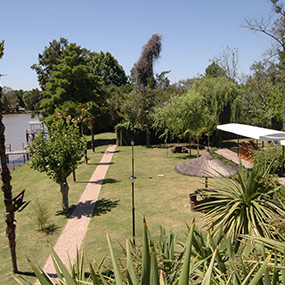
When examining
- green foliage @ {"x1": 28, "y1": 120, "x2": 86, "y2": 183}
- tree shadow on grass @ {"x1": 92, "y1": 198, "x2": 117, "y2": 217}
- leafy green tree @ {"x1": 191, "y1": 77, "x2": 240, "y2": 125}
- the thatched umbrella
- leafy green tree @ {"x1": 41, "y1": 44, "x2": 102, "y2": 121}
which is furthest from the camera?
leafy green tree @ {"x1": 41, "y1": 44, "x2": 102, "y2": 121}

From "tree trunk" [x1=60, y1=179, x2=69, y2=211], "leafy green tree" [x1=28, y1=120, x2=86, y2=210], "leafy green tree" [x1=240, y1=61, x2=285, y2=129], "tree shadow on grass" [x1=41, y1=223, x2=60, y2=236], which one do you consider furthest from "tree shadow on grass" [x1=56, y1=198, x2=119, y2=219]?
"leafy green tree" [x1=240, y1=61, x2=285, y2=129]

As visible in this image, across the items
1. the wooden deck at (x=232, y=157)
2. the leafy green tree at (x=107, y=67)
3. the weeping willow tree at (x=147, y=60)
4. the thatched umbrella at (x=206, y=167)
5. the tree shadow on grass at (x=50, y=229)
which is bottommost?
the tree shadow on grass at (x=50, y=229)

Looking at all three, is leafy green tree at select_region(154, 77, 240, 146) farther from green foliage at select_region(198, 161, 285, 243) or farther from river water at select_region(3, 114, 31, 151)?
river water at select_region(3, 114, 31, 151)

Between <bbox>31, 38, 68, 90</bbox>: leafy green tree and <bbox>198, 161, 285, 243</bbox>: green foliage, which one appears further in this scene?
<bbox>31, 38, 68, 90</bbox>: leafy green tree

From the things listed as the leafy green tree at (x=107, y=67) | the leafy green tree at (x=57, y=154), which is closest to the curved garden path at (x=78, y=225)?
the leafy green tree at (x=57, y=154)

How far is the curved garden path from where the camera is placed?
30.6 feet

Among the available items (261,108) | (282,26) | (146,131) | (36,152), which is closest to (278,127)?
(261,108)

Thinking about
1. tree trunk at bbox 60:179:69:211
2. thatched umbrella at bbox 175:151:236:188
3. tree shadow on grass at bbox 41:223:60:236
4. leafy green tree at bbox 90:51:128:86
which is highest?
leafy green tree at bbox 90:51:128:86

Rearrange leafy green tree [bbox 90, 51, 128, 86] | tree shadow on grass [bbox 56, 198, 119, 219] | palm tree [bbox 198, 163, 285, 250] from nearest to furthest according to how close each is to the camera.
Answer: palm tree [bbox 198, 163, 285, 250]
tree shadow on grass [bbox 56, 198, 119, 219]
leafy green tree [bbox 90, 51, 128, 86]

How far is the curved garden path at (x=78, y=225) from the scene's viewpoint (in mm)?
9336

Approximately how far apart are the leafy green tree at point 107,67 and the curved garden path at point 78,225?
46.3 metres

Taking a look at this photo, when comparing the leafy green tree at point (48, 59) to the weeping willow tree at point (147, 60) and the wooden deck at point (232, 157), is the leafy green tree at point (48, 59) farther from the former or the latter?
the wooden deck at point (232, 157)

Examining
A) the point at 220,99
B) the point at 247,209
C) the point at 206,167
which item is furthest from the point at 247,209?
the point at 220,99

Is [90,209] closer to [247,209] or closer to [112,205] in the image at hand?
[112,205]
